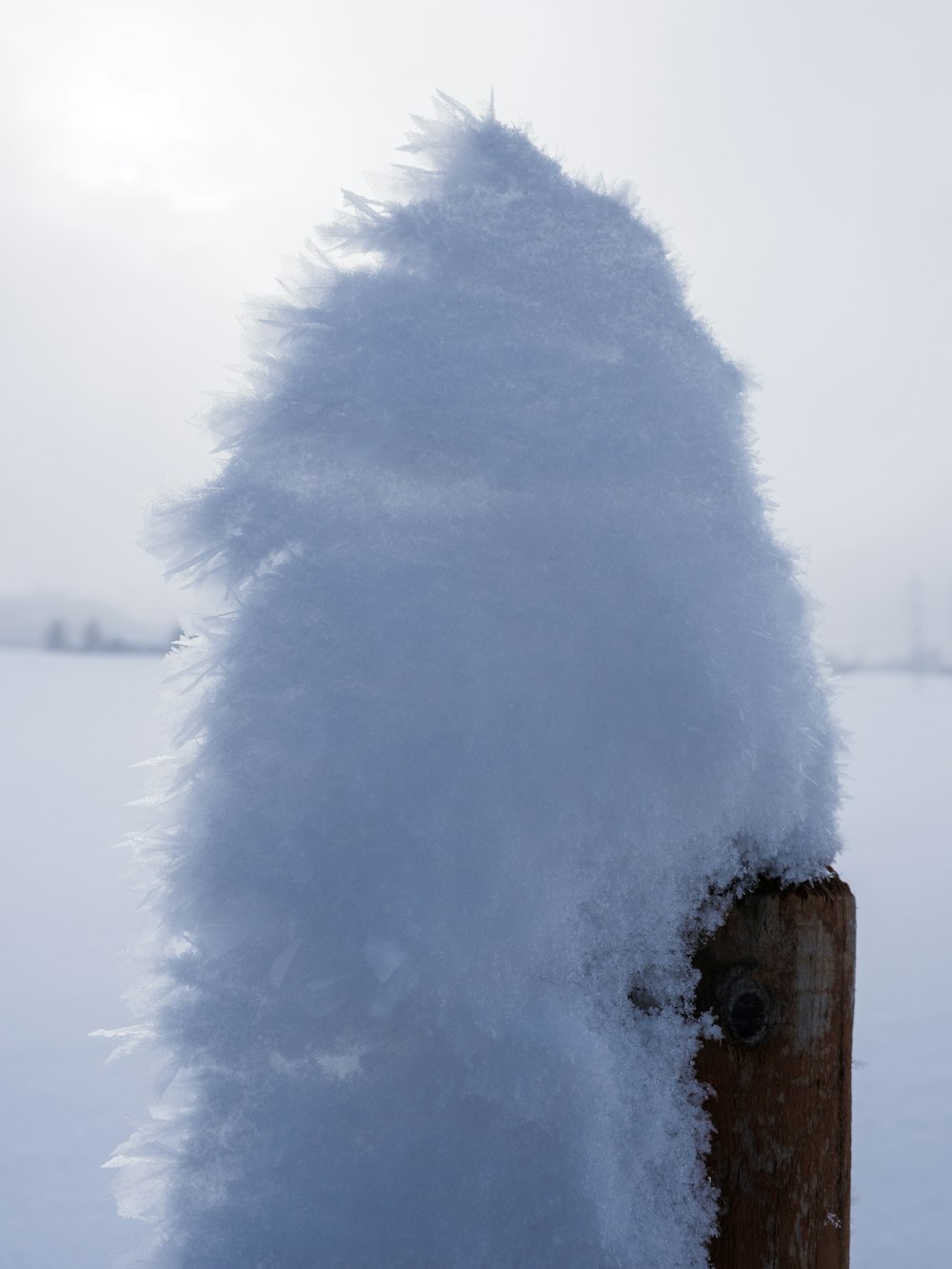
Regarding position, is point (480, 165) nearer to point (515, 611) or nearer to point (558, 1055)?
point (515, 611)

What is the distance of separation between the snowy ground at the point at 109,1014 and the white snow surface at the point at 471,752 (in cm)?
12

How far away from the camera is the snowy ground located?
3.50m

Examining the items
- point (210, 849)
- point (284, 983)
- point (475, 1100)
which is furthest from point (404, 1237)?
point (210, 849)

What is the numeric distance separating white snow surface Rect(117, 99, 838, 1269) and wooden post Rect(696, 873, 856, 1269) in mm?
28

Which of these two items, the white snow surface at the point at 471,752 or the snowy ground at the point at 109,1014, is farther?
the snowy ground at the point at 109,1014

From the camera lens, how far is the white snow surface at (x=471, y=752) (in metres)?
0.73

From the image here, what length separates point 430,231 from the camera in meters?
0.88

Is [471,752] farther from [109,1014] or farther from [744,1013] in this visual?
[109,1014]

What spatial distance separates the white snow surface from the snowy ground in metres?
0.12

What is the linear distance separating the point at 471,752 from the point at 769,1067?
1.45ft

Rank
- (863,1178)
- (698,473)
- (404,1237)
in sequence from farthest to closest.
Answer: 1. (863,1178)
2. (698,473)
3. (404,1237)

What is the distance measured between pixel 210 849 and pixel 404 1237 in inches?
15.0

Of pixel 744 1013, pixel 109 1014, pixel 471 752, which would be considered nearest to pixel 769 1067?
pixel 744 1013

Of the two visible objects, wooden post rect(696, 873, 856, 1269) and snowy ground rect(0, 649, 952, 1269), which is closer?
wooden post rect(696, 873, 856, 1269)
